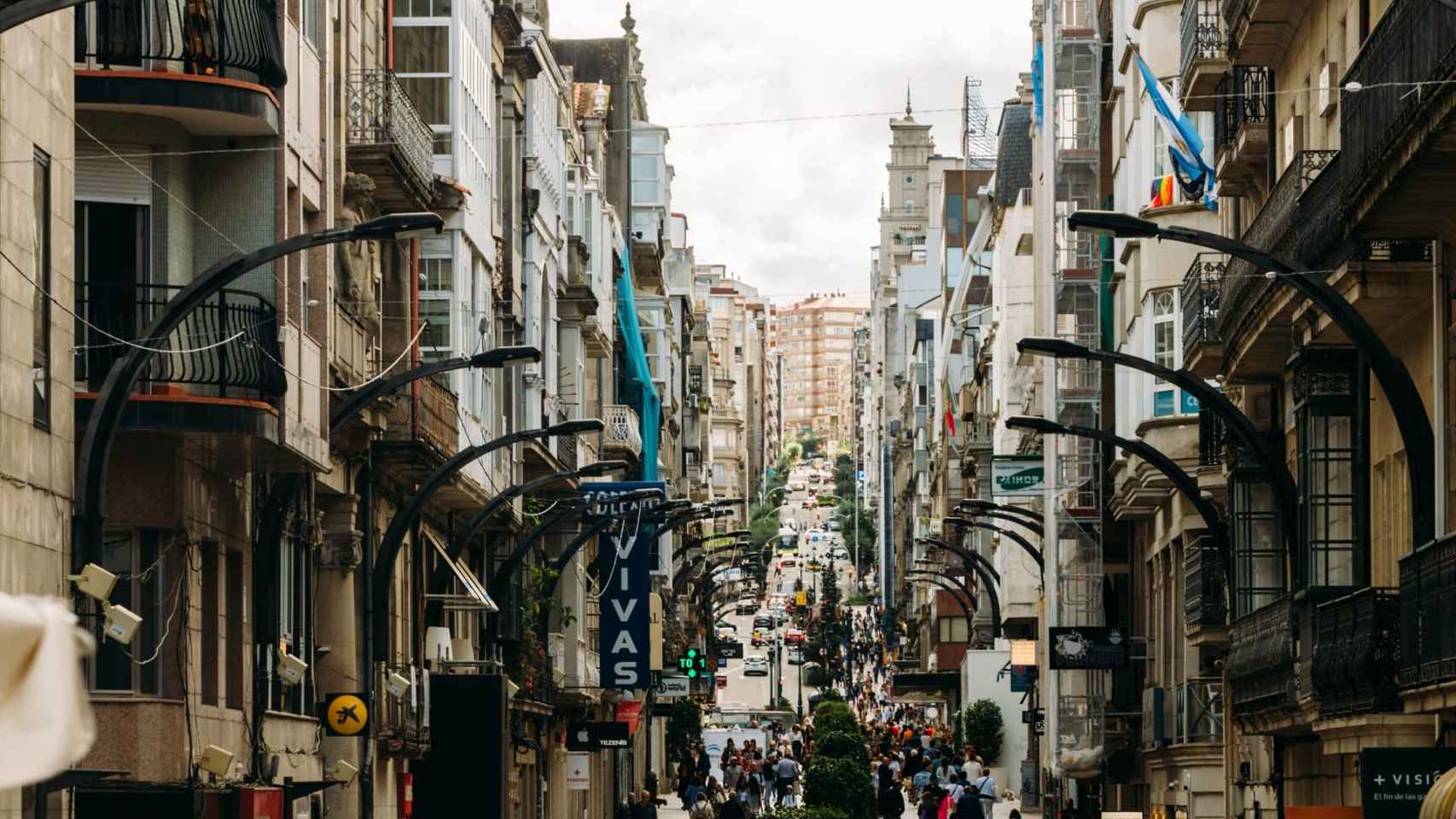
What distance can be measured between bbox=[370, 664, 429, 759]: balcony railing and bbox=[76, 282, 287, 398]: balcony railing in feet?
34.1

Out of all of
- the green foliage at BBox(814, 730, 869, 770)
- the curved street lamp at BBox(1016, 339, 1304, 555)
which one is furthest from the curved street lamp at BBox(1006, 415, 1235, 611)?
the green foliage at BBox(814, 730, 869, 770)

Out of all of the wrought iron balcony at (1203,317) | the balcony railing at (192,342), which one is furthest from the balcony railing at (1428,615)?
the wrought iron balcony at (1203,317)

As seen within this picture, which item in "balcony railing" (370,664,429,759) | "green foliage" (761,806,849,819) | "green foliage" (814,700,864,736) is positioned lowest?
"green foliage" (761,806,849,819)

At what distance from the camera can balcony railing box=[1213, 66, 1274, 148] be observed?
33.9 meters

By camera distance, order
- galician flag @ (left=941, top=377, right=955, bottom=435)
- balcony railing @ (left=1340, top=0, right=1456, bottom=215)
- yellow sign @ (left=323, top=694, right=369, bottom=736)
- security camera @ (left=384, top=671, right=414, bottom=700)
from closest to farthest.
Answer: balcony railing @ (left=1340, top=0, right=1456, bottom=215), yellow sign @ (left=323, top=694, right=369, bottom=736), security camera @ (left=384, top=671, right=414, bottom=700), galician flag @ (left=941, top=377, right=955, bottom=435)

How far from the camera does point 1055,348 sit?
28.0 m

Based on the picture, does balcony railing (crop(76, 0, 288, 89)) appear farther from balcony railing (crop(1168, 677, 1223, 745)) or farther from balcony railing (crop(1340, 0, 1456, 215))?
balcony railing (crop(1168, 677, 1223, 745))

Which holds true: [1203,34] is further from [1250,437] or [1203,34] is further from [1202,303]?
[1250,437]

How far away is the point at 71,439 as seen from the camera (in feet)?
70.7

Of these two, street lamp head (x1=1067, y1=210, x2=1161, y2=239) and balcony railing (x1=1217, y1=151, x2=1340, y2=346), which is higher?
balcony railing (x1=1217, y1=151, x2=1340, y2=346)

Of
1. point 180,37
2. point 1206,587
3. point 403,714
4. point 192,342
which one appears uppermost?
point 180,37

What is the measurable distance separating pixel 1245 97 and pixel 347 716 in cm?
1367

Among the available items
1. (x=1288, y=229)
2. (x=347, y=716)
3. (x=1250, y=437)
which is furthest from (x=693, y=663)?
(x=1250, y=437)

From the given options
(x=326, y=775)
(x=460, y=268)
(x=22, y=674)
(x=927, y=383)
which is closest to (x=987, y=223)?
(x=927, y=383)
